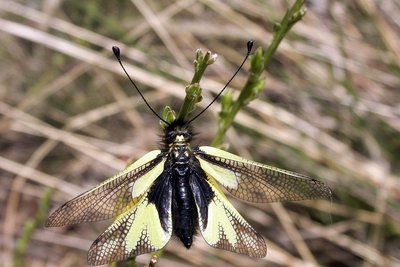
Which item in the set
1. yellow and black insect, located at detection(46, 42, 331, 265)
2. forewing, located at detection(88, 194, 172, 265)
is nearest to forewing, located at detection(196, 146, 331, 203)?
yellow and black insect, located at detection(46, 42, 331, 265)

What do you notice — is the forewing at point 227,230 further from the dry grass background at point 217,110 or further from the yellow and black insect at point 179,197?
the dry grass background at point 217,110

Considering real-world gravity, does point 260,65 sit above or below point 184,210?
above

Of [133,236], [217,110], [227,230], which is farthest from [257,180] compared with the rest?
[217,110]

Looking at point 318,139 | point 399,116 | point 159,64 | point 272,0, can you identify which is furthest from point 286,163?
point 272,0

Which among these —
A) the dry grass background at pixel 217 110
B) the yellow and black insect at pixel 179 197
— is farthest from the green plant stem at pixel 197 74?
the dry grass background at pixel 217 110

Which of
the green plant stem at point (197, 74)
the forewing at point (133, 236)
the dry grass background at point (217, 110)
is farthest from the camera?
the dry grass background at point (217, 110)

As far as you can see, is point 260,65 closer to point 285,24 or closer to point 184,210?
point 285,24
